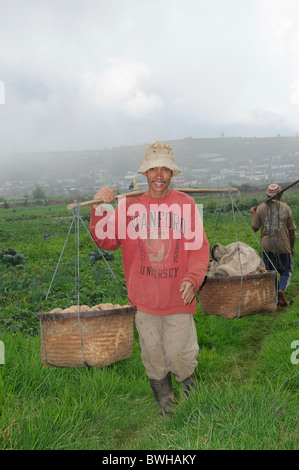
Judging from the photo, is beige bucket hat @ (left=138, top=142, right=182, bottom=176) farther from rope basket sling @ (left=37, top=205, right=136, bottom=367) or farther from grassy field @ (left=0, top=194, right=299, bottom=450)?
grassy field @ (left=0, top=194, right=299, bottom=450)

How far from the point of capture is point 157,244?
131 inches

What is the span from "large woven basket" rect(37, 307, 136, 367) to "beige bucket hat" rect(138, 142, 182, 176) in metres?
1.13

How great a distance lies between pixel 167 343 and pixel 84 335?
0.72 metres

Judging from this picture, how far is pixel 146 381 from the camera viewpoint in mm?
4129

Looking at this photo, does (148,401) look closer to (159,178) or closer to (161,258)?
(161,258)

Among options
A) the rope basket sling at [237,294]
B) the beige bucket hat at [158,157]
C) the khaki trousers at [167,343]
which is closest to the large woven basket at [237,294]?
the rope basket sling at [237,294]

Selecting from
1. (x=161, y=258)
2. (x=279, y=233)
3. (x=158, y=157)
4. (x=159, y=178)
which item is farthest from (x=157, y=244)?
(x=279, y=233)

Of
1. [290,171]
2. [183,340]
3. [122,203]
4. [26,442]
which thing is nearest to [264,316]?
[183,340]

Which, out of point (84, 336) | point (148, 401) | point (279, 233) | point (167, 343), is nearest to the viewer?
point (84, 336)

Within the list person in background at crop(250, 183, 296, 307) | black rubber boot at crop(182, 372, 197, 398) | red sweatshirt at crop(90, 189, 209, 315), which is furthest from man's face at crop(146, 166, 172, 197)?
person in background at crop(250, 183, 296, 307)

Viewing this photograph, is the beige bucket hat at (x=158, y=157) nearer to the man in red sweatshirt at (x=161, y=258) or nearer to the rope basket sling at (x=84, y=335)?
the man in red sweatshirt at (x=161, y=258)

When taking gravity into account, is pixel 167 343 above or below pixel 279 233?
below

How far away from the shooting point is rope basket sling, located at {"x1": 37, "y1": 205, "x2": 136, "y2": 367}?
10.1 ft

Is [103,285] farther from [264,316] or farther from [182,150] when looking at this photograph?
[182,150]
